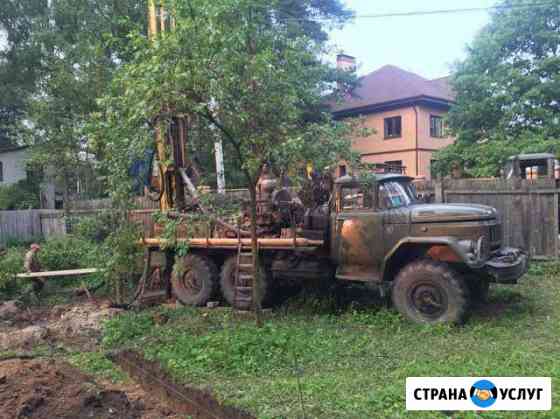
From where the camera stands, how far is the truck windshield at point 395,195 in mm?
7773

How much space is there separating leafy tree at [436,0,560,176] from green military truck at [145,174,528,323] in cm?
1077

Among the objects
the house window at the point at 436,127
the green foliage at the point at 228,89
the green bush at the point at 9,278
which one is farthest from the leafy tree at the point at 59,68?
the house window at the point at 436,127

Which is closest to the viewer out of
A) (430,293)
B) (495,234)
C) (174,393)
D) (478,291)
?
(174,393)

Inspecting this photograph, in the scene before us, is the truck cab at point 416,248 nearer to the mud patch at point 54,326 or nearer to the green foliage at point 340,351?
the green foliage at point 340,351

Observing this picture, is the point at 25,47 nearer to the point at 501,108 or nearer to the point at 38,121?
the point at 38,121

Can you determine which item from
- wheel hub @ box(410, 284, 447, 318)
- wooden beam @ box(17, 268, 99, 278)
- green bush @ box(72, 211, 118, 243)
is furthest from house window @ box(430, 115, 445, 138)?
green bush @ box(72, 211, 118, 243)

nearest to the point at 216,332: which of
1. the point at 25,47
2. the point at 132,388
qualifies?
the point at 132,388

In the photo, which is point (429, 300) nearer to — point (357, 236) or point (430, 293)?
point (430, 293)

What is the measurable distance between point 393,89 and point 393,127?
2.21 meters

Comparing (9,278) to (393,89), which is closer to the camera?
(9,278)

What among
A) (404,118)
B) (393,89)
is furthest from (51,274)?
(393,89)

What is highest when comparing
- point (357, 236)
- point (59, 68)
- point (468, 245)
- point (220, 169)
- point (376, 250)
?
point (59, 68)

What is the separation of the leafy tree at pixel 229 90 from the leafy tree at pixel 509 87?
1233 cm

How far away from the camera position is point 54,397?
15.9 ft
